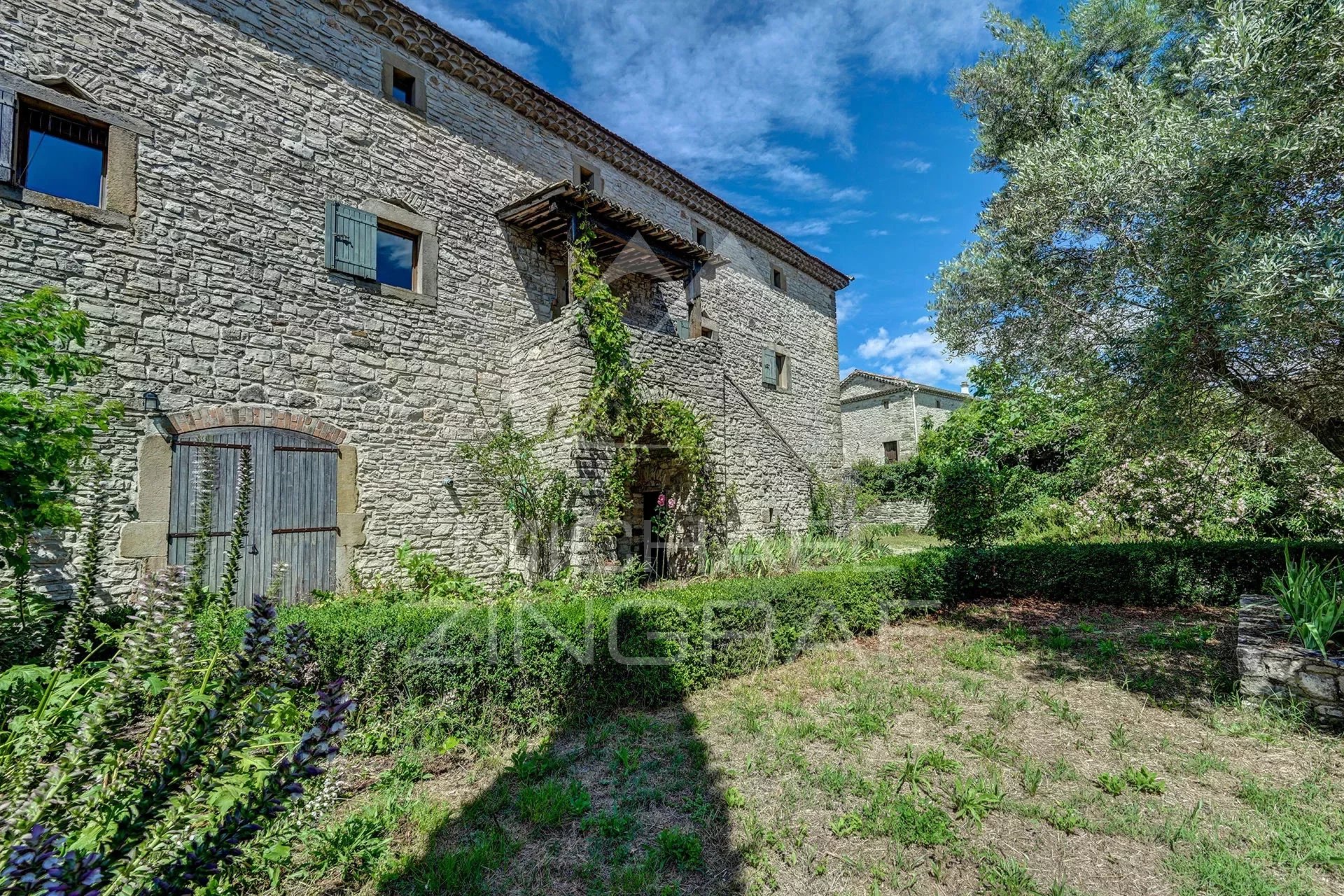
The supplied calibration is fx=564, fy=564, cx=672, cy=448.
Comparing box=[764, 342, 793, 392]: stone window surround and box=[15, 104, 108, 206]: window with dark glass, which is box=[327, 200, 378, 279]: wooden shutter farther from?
box=[764, 342, 793, 392]: stone window surround

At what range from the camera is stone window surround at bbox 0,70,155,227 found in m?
5.68

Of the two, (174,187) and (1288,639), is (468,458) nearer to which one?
(174,187)

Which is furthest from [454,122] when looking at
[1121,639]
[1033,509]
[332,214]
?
[1033,509]

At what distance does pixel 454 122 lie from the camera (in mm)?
9242

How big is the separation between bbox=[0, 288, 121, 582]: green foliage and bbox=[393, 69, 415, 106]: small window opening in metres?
6.04

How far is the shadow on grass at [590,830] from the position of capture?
9.78 ft

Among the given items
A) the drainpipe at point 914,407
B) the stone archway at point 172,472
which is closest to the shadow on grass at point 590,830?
the stone archway at point 172,472

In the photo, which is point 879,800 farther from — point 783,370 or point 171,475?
point 783,370

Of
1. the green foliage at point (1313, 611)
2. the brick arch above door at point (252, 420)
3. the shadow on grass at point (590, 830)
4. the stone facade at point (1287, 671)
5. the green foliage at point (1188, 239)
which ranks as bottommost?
the shadow on grass at point (590, 830)

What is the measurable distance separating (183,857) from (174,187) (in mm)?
7989

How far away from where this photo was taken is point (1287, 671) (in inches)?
186

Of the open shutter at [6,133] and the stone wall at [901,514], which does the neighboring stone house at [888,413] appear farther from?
the open shutter at [6,133]

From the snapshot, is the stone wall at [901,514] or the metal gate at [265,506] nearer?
the metal gate at [265,506]

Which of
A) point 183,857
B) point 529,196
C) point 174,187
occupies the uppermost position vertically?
point 529,196
